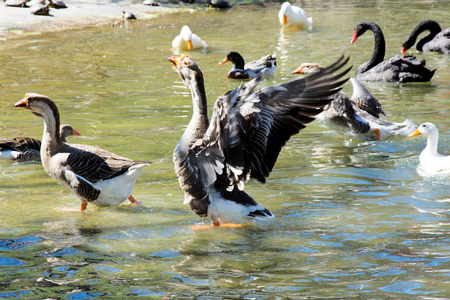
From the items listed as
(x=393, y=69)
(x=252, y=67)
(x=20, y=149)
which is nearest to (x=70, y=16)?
(x=252, y=67)

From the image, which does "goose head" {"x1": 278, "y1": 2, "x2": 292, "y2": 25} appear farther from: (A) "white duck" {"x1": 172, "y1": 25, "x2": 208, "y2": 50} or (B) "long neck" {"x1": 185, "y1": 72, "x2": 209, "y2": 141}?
(B) "long neck" {"x1": 185, "y1": 72, "x2": 209, "y2": 141}

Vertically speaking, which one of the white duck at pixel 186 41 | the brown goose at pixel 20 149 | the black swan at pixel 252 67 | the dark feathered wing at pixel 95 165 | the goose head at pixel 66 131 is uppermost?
the white duck at pixel 186 41

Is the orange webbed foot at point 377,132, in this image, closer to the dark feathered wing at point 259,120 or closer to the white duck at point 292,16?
the dark feathered wing at point 259,120

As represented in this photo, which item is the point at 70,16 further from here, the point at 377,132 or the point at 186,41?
the point at 377,132

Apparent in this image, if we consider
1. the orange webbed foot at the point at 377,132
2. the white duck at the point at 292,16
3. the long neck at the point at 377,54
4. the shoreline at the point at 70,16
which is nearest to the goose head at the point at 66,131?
the orange webbed foot at the point at 377,132

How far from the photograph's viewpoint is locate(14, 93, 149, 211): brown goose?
648cm

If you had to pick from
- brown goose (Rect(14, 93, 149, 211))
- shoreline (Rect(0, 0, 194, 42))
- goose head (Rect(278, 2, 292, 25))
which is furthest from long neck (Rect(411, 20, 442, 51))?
brown goose (Rect(14, 93, 149, 211))

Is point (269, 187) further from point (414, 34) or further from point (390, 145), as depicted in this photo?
point (414, 34)

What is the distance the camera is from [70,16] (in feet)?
74.2

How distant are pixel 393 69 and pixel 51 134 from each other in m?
9.35

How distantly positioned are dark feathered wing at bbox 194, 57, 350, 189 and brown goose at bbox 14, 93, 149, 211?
3.72ft

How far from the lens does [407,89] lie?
13094 millimetres

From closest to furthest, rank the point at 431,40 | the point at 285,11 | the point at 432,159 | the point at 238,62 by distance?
the point at 432,159 → the point at 238,62 → the point at 431,40 → the point at 285,11

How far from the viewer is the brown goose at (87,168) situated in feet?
21.3
